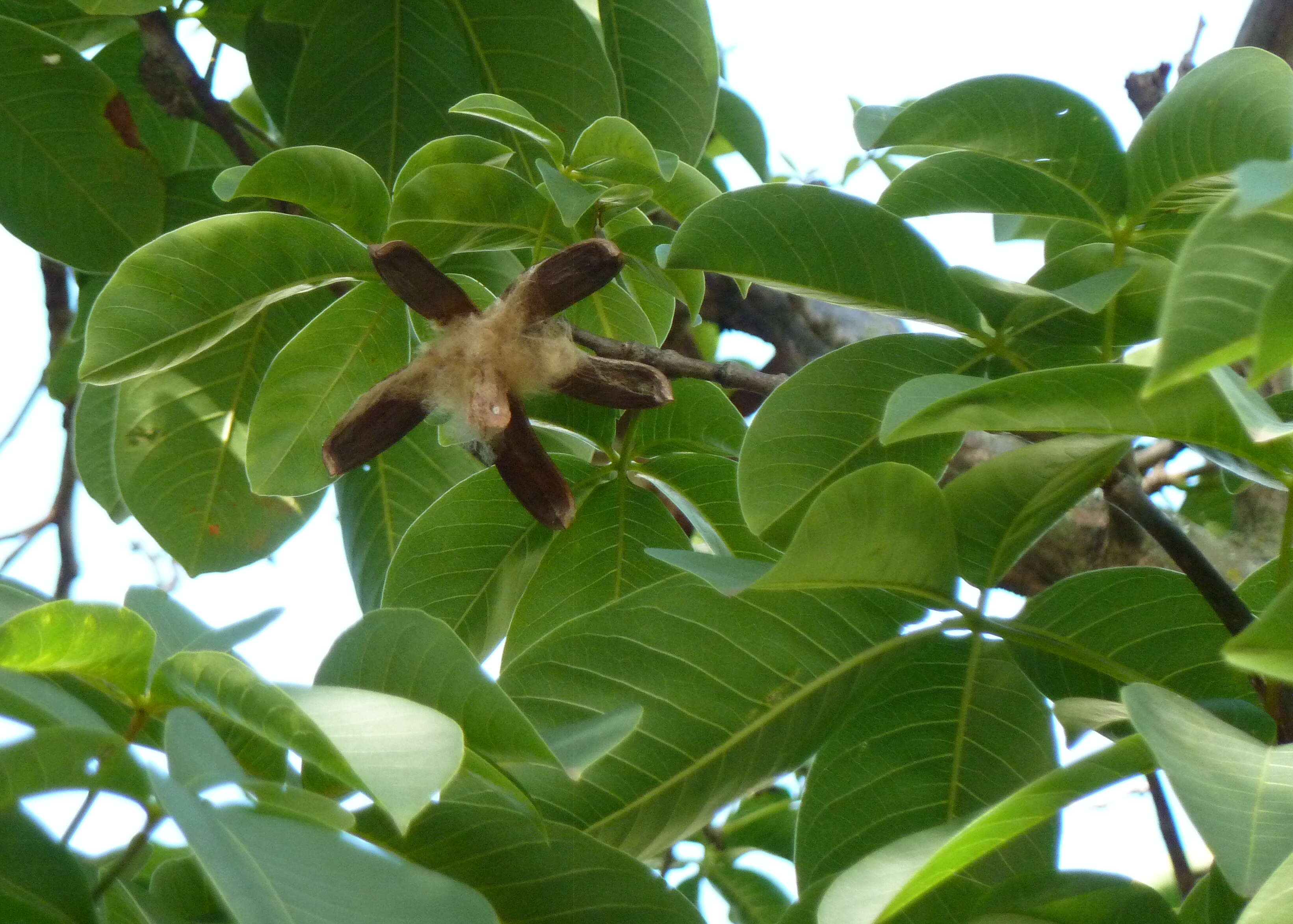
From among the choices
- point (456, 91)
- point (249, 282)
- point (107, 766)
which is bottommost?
point (107, 766)

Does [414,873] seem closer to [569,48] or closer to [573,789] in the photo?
[573,789]

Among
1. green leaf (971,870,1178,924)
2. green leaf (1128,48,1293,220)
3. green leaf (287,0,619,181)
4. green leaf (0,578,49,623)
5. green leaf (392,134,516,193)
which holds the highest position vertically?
green leaf (287,0,619,181)

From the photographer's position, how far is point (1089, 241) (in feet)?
2.42

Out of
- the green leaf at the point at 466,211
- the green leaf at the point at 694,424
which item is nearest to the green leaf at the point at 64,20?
the green leaf at the point at 466,211

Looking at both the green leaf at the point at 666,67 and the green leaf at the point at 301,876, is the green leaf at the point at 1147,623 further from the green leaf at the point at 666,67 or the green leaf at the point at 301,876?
the green leaf at the point at 666,67

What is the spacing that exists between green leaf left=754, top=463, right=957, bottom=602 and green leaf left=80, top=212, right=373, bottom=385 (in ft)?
1.15

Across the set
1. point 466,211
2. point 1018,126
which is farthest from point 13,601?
point 1018,126

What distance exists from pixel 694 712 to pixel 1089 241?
41 centimetres

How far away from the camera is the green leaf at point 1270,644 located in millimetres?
399

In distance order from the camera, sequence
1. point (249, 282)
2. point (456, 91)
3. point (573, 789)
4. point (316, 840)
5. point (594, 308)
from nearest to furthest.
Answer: point (316, 840), point (573, 789), point (249, 282), point (594, 308), point (456, 91)

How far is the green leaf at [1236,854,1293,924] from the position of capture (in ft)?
1.11

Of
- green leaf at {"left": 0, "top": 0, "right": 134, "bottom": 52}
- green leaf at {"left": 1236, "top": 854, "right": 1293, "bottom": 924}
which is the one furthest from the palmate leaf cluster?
green leaf at {"left": 0, "top": 0, "right": 134, "bottom": 52}

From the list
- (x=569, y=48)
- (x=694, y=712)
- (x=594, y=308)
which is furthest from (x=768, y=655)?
(x=569, y=48)

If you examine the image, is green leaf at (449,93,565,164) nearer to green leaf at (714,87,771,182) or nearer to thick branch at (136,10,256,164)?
thick branch at (136,10,256,164)
